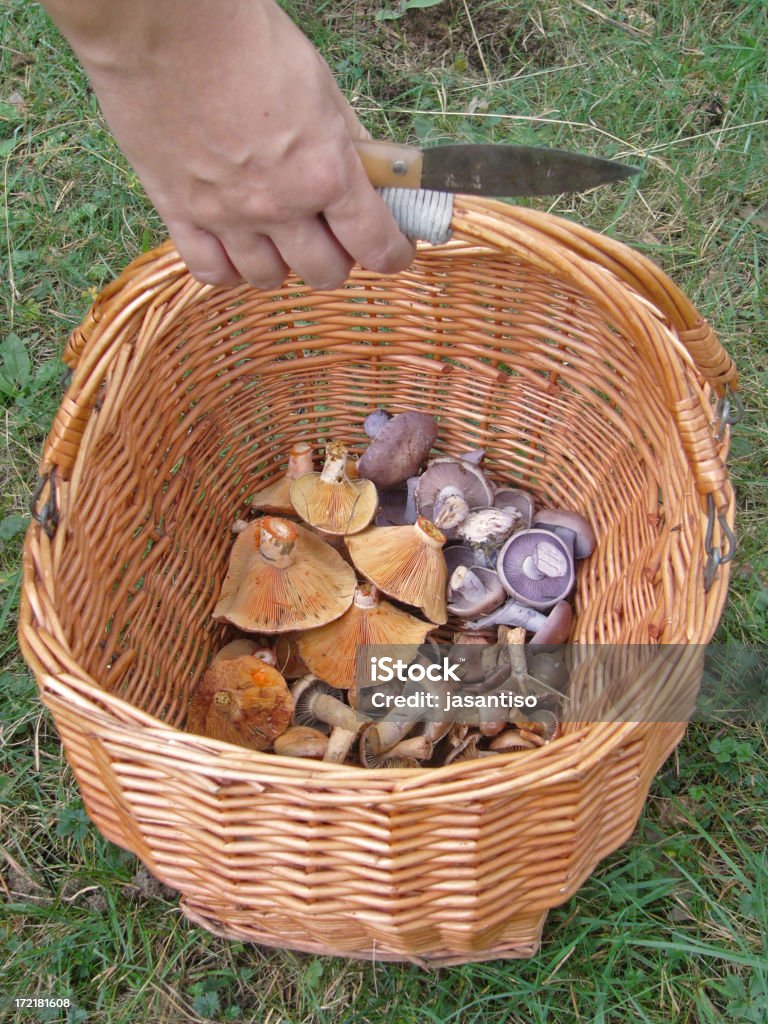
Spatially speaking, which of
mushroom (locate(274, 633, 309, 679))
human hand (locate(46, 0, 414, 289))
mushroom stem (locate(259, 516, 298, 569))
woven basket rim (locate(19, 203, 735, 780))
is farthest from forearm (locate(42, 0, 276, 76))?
mushroom (locate(274, 633, 309, 679))

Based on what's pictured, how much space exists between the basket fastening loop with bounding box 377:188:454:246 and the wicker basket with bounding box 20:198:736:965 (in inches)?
5.6

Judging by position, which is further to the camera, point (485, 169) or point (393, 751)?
point (393, 751)

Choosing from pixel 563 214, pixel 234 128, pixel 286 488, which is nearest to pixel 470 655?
pixel 286 488

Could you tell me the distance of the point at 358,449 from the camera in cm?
247

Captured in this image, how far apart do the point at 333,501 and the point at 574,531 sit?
0.58m

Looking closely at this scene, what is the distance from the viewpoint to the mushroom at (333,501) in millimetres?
2088

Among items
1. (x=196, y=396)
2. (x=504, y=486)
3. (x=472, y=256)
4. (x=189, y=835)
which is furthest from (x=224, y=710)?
(x=472, y=256)

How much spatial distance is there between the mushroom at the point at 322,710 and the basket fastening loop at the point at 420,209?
1024mm

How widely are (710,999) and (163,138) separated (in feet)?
6.30

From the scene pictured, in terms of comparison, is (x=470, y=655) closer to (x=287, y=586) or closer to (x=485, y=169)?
(x=287, y=586)

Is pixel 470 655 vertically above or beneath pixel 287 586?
beneath

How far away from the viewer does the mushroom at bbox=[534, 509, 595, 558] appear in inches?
82.7

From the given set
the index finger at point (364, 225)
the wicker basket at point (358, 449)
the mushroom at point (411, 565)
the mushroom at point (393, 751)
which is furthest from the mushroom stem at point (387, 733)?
the index finger at point (364, 225)

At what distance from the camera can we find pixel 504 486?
7.72ft
